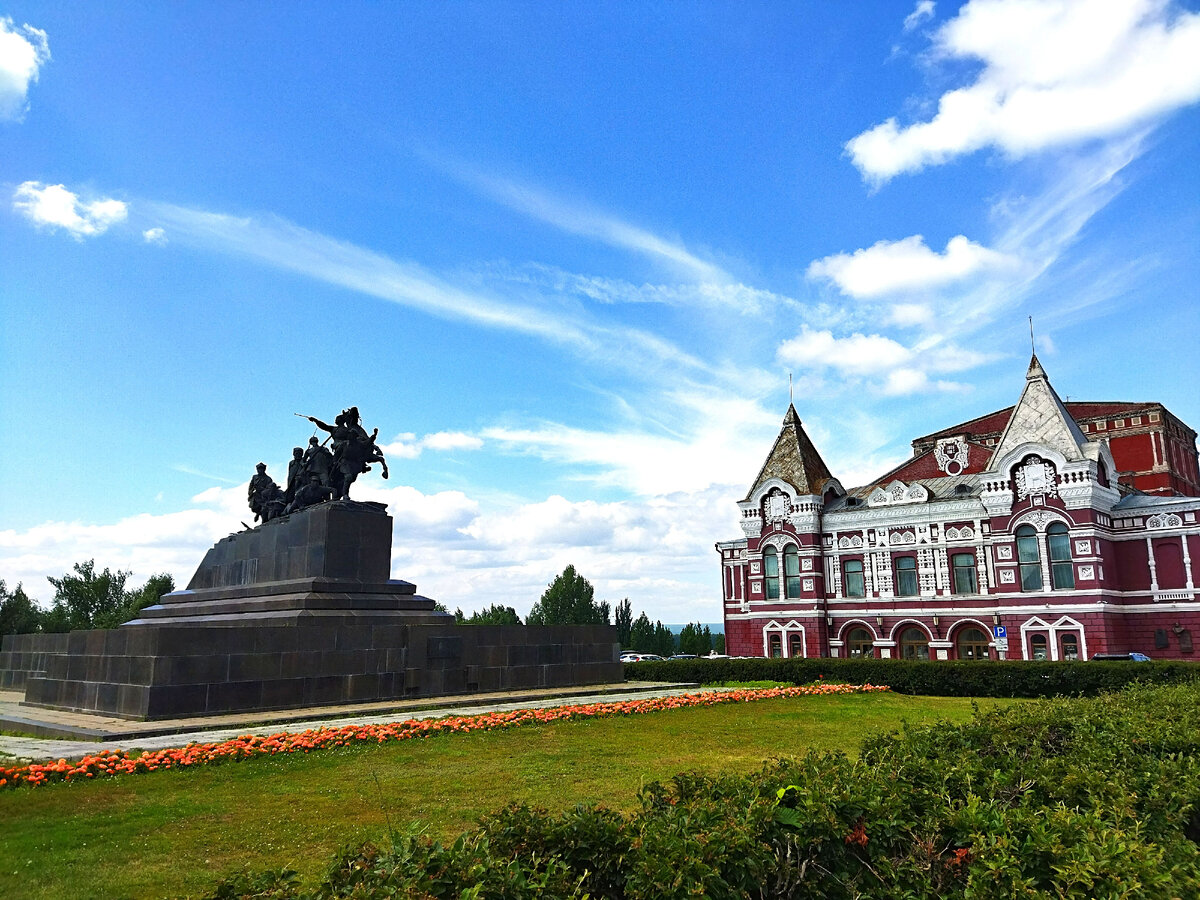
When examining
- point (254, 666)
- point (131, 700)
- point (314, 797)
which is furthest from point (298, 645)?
point (314, 797)

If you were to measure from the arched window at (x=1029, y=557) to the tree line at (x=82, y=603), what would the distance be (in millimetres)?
Result: 43615

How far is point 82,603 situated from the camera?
51000 millimetres

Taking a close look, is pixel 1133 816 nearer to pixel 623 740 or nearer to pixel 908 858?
pixel 908 858

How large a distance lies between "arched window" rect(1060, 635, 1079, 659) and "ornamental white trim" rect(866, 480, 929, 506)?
8457 mm

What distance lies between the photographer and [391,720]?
45.5 ft

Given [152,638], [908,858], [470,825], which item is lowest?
[470,825]

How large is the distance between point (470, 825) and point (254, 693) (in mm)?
10243

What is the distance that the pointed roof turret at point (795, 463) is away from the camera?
4284cm

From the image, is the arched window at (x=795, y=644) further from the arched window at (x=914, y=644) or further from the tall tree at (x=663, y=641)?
the tall tree at (x=663, y=641)

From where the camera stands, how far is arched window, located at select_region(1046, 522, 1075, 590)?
110ft

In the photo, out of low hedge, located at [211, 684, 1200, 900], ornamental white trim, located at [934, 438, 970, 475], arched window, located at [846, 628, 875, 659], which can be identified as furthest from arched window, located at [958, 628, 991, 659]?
low hedge, located at [211, 684, 1200, 900]

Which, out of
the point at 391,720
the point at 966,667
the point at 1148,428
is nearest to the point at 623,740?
the point at 391,720

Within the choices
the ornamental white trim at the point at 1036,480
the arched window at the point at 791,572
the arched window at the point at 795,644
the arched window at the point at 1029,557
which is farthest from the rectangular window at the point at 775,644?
the ornamental white trim at the point at 1036,480

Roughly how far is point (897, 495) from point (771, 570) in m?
7.34
